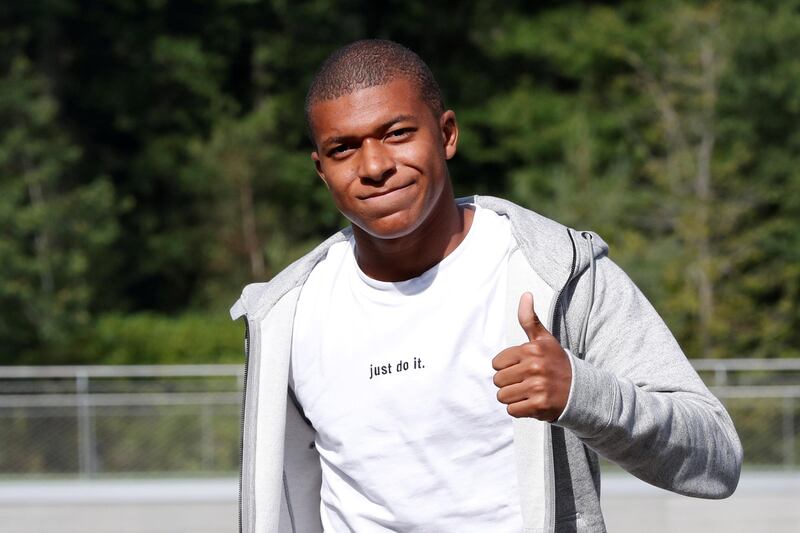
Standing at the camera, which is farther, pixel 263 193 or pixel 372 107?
pixel 263 193

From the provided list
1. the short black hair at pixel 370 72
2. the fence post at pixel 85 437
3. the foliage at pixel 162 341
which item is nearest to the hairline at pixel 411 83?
the short black hair at pixel 370 72

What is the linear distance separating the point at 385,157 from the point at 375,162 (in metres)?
0.02

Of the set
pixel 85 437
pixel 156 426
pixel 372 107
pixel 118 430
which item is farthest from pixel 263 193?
pixel 372 107

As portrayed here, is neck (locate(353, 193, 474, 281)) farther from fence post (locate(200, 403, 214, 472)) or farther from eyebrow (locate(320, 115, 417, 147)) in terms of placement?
fence post (locate(200, 403, 214, 472))

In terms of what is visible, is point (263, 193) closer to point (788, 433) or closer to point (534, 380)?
point (788, 433)

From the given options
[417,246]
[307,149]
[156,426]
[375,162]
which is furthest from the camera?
[307,149]

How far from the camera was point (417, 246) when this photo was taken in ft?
7.63

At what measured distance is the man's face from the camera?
2.22m

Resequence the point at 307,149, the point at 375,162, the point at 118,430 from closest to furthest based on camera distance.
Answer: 1. the point at 375,162
2. the point at 118,430
3. the point at 307,149

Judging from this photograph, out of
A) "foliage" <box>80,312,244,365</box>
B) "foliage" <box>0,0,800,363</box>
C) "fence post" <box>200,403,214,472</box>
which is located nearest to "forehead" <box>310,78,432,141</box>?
"fence post" <box>200,403,214,472</box>

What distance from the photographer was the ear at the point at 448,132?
92.0 inches

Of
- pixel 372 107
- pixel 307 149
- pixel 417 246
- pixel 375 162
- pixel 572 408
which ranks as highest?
pixel 307 149

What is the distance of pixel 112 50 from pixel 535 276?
24.6 m

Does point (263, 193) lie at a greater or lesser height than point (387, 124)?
greater
